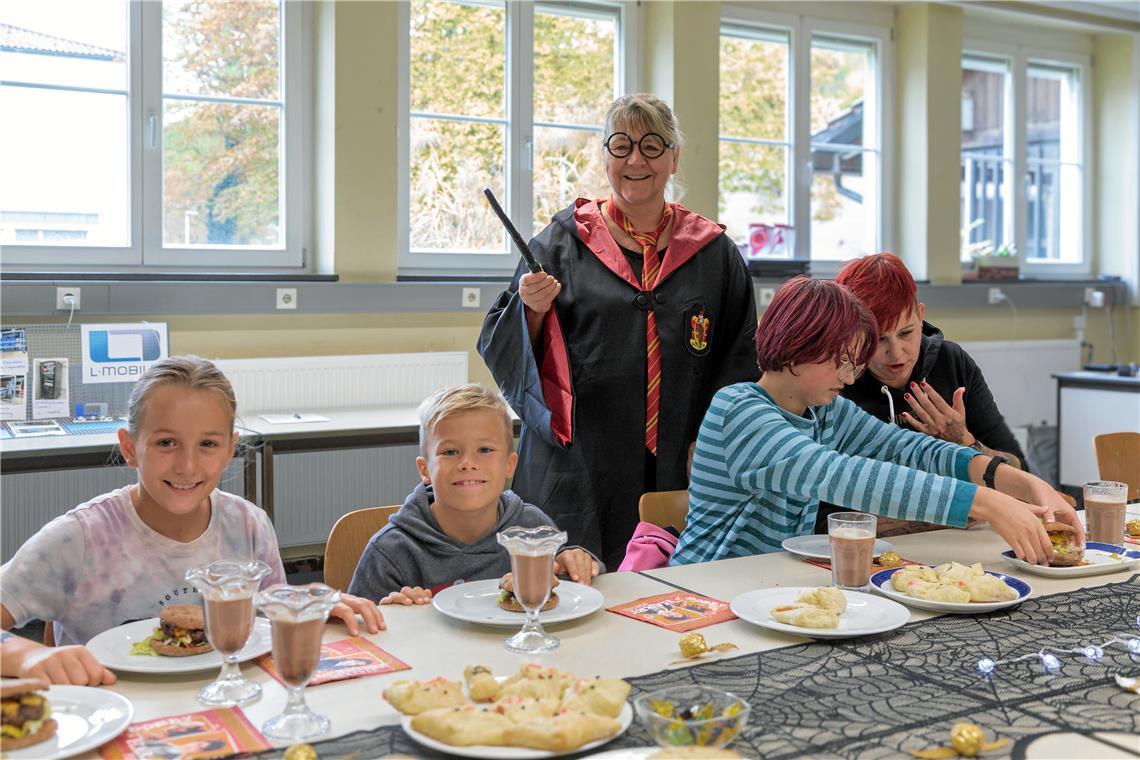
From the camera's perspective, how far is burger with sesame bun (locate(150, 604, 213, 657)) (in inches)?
54.1

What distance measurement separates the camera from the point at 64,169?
436 centimetres

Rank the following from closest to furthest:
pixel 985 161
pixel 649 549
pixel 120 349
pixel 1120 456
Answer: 1. pixel 649 549
2. pixel 1120 456
3. pixel 120 349
4. pixel 985 161

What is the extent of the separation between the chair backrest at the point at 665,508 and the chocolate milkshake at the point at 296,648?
4.04ft

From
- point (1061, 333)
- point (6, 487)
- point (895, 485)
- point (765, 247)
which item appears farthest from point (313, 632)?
point (1061, 333)

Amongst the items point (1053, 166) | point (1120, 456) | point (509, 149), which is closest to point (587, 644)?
point (1120, 456)

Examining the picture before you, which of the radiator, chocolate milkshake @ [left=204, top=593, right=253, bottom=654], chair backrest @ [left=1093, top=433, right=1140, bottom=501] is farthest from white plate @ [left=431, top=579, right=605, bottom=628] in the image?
the radiator

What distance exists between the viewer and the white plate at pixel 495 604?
1.53m

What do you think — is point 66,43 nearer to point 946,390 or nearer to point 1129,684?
point 946,390

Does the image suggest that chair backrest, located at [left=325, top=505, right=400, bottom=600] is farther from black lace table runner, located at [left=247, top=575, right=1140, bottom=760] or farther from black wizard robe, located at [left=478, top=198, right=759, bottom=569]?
black lace table runner, located at [left=247, top=575, right=1140, bottom=760]

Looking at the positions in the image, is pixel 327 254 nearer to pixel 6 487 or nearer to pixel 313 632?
pixel 6 487

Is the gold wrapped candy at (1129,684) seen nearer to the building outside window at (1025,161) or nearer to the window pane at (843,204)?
the window pane at (843,204)

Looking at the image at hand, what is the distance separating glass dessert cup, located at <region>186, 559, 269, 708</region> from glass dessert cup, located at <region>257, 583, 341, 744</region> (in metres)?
0.06

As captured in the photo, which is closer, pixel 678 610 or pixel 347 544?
pixel 678 610

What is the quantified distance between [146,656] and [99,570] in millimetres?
402
